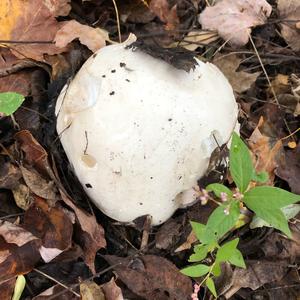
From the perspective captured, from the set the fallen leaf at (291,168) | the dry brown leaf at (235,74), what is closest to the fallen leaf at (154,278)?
the fallen leaf at (291,168)

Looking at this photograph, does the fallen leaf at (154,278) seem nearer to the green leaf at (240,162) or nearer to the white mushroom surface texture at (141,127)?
the white mushroom surface texture at (141,127)

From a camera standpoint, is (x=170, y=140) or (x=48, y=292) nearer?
(x=170, y=140)

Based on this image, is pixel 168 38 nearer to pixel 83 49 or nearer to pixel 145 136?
pixel 83 49

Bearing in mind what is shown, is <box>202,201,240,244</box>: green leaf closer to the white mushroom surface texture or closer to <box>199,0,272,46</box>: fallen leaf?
the white mushroom surface texture

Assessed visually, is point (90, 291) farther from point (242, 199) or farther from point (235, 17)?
point (235, 17)

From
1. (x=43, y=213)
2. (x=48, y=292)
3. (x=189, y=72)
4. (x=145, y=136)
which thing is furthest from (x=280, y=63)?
(x=48, y=292)

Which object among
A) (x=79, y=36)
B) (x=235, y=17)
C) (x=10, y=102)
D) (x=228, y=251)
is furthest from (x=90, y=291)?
(x=235, y=17)

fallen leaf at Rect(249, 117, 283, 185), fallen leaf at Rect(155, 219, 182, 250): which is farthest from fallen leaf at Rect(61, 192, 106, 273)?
fallen leaf at Rect(249, 117, 283, 185)
